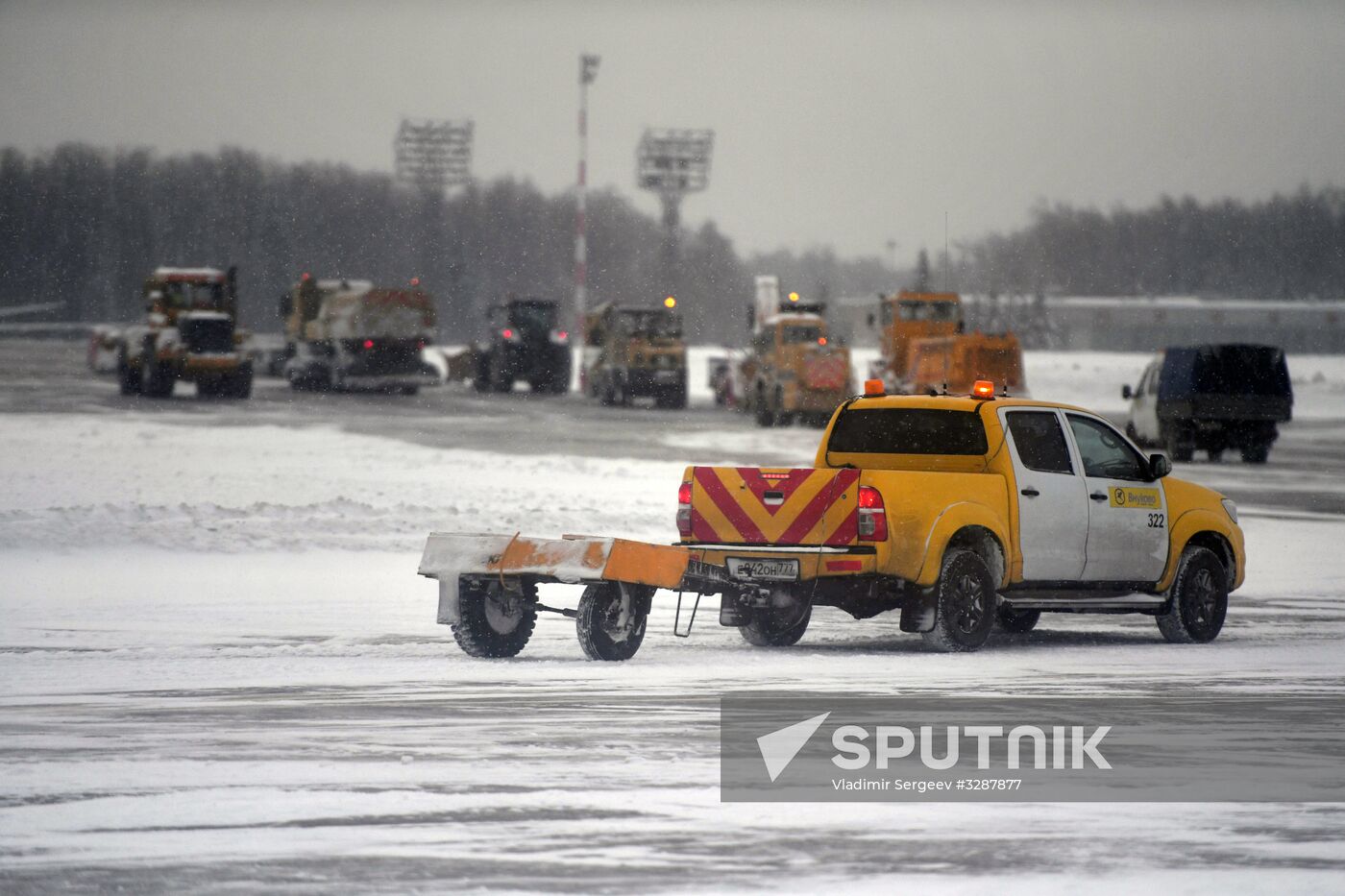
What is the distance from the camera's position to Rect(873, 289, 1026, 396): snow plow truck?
44.9 meters

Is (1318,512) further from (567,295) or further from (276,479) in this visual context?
(567,295)

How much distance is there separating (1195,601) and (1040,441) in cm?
160

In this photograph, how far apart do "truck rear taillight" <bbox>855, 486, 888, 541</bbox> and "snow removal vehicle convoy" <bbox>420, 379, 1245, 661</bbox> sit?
0.01 m

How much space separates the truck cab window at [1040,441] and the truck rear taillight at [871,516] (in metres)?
1.45

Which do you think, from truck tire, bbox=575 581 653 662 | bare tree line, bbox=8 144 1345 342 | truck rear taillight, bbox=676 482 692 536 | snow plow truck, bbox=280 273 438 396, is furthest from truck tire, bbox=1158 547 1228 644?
bare tree line, bbox=8 144 1345 342

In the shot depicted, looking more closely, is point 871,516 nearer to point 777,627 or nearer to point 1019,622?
point 777,627

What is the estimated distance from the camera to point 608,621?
39.8 feet

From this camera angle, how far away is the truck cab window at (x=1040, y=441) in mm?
13383

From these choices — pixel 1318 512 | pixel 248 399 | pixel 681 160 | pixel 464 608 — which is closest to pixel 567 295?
pixel 681 160

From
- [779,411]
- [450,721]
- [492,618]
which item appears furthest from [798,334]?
[450,721]

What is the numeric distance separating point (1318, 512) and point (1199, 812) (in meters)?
18.4

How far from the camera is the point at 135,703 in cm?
1009

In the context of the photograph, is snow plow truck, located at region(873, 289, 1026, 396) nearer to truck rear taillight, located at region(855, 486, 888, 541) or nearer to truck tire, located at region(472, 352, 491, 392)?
truck tire, located at region(472, 352, 491, 392)

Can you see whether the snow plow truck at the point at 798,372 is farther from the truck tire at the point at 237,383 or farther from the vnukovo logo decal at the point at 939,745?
the vnukovo logo decal at the point at 939,745
